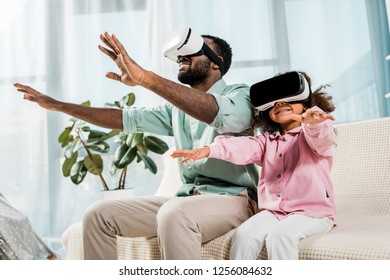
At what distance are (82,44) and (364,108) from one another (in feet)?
5.64

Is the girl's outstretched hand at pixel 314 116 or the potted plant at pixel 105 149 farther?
the potted plant at pixel 105 149

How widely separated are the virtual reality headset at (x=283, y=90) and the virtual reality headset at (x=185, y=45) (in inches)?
8.7

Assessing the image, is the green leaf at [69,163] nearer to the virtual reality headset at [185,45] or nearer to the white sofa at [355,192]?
the white sofa at [355,192]

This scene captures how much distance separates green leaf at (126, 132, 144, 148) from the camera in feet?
6.96

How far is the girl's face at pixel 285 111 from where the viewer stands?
1.07 m

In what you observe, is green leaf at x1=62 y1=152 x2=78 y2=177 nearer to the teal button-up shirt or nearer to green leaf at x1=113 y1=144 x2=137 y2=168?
green leaf at x1=113 y1=144 x2=137 y2=168

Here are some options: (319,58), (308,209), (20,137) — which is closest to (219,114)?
(308,209)

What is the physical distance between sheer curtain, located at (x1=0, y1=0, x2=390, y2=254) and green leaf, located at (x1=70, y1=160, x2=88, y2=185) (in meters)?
0.45

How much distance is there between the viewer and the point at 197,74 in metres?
1.23

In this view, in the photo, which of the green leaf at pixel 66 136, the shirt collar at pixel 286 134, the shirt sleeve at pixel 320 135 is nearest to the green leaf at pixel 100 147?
the green leaf at pixel 66 136

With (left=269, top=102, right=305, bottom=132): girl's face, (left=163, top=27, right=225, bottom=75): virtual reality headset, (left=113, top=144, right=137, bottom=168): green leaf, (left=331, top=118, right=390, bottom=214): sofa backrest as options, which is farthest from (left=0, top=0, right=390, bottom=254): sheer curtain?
(left=269, top=102, right=305, bottom=132): girl's face

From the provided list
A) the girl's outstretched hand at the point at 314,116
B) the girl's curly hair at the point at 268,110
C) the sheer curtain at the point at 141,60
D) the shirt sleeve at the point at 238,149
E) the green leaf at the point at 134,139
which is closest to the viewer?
the girl's outstretched hand at the point at 314,116

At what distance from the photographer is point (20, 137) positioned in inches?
106

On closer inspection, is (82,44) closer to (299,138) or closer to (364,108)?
(364,108)
